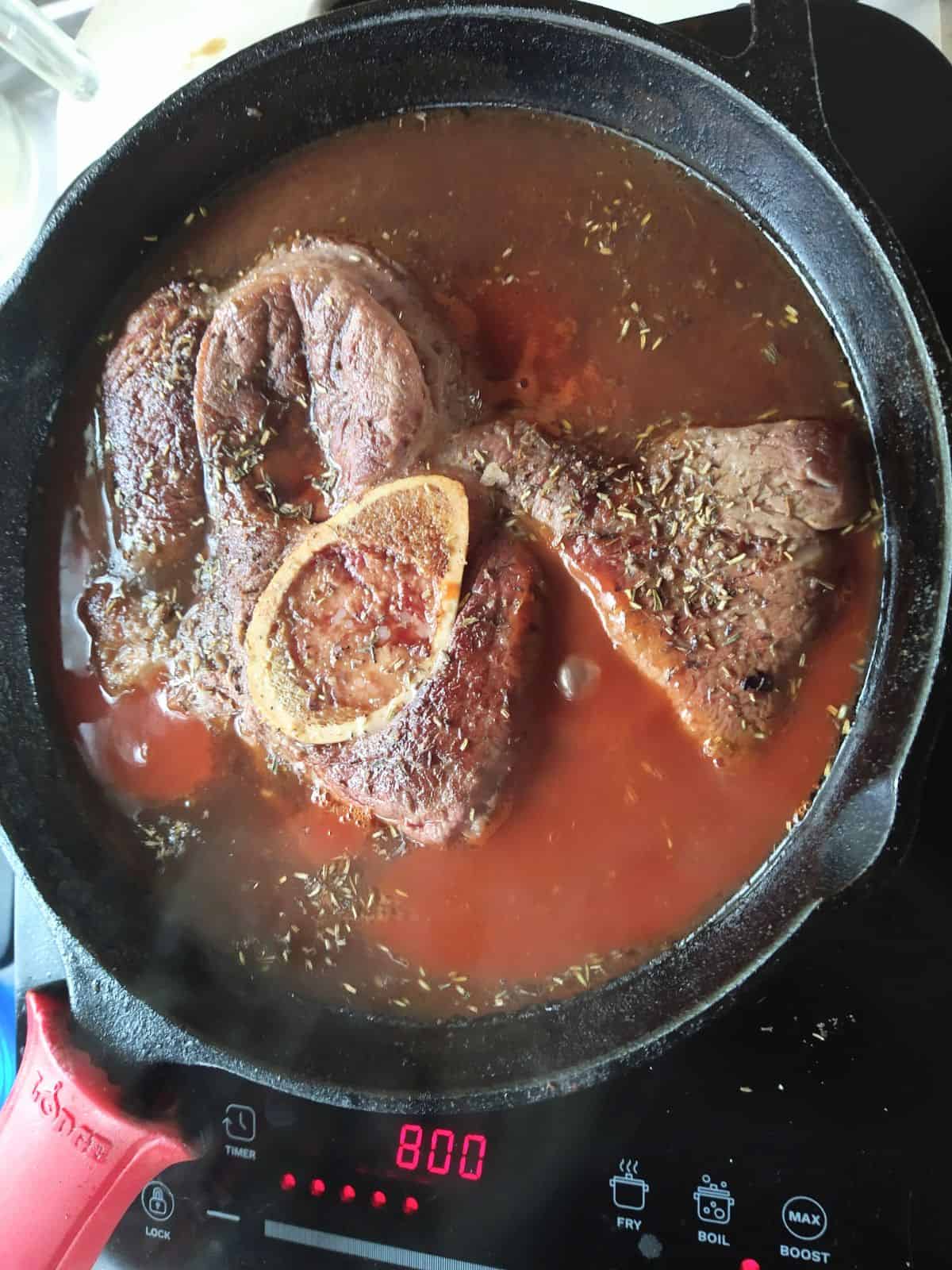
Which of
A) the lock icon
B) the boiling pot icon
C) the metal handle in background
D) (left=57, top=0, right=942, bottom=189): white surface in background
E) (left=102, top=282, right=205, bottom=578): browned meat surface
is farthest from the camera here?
(left=57, top=0, right=942, bottom=189): white surface in background

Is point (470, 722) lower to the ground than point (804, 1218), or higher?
higher

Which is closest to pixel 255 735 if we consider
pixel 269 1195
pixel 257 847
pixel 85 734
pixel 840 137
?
pixel 257 847

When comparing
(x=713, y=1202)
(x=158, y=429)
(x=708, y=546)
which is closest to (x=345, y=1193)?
(x=713, y=1202)

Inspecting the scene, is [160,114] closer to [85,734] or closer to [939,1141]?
[85,734]

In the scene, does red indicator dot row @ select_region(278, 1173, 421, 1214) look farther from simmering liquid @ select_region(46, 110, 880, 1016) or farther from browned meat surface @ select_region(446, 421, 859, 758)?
browned meat surface @ select_region(446, 421, 859, 758)

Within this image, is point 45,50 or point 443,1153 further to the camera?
point 45,50

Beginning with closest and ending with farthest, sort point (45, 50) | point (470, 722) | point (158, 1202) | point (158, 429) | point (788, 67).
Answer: point (788, 67) → point (470, 722) → point (158, 1202) → point (158, 429) → point (45, 50)

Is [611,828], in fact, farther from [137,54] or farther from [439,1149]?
[137,54]

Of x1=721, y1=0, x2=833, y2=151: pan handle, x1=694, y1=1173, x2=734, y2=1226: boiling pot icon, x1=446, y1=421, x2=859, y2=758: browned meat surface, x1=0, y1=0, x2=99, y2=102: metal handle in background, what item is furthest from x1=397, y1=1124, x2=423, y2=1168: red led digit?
x1=0, y1=0, x2=99, y2=102: metal handle in background
